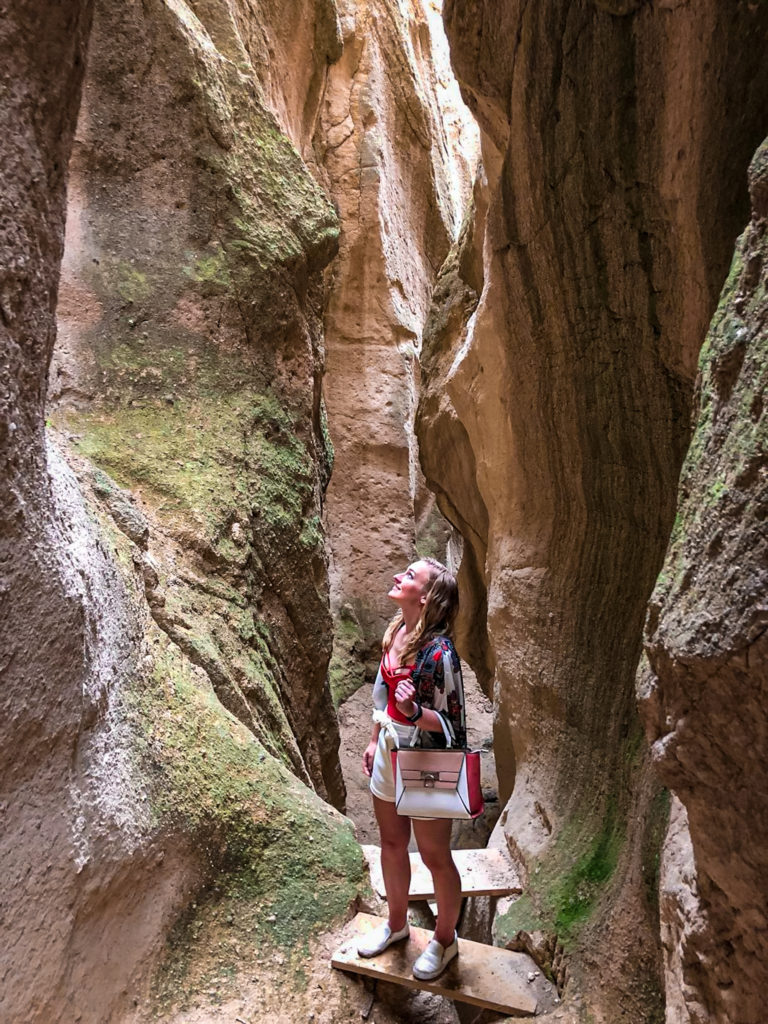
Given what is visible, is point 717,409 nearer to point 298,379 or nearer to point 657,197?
point 657,197

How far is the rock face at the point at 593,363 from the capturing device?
2.69 m

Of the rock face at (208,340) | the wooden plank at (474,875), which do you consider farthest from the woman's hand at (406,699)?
the rock face at (208,340)

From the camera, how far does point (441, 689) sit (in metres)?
2.49

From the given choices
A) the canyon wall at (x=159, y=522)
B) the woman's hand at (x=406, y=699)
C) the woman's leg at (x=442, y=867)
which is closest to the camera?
the canyon wall at (x=159, y=522)

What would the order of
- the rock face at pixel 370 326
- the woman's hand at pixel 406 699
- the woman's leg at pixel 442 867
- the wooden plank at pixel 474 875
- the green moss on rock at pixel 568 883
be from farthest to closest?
1. the rock face at pixel 370 326
2. the wooden plank at pixel 474 875
3. the green moss on rock at pixel 568 883
4. the woman's leg at pixel 442 867
5. the woman's hand at pixel 406 699

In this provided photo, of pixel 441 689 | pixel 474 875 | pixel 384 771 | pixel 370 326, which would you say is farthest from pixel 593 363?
pixel 370 326

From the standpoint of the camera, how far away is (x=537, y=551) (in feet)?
13.9

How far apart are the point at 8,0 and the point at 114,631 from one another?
1.85 meters

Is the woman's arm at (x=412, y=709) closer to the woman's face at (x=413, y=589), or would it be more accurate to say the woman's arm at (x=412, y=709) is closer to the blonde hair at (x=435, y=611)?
the blonde hair at (x=435, y=611)

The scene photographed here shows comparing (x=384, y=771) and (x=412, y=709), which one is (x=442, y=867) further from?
(x=412, y=709)

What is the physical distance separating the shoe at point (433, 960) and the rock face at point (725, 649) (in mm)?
950

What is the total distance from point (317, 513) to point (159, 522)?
4.86ft

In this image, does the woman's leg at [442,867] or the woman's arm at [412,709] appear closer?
the woman's arm at [412,709]

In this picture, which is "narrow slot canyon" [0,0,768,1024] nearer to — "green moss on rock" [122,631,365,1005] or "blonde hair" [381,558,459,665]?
"green moss on rock" [122,631,365,1005]
